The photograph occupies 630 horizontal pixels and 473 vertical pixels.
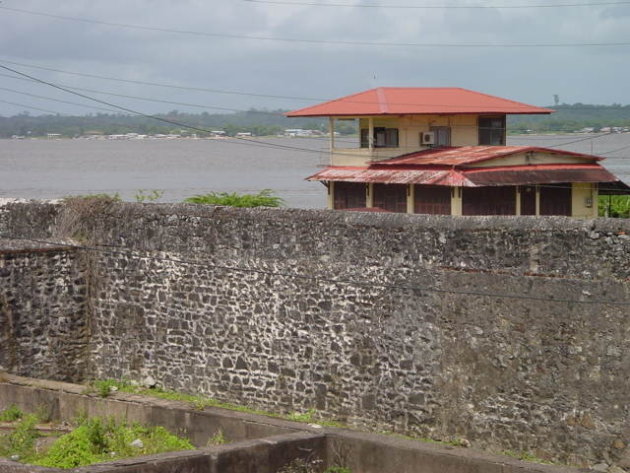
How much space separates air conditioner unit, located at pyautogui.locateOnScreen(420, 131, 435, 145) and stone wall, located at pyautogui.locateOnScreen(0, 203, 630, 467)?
17.4 meters

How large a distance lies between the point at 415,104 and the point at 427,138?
51.6 inches

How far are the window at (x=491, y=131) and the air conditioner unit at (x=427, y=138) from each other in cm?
203

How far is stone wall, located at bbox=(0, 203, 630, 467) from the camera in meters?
11.5

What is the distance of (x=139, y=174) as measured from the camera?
90.3 metres

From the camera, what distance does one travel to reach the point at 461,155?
29047mm

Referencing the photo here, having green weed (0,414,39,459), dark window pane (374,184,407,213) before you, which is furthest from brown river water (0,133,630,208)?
green weed (0,414,39,459)

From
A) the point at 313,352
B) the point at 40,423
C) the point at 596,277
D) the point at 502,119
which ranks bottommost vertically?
the point at 40,423

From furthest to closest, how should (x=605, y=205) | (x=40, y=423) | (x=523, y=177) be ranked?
1. (x=605, y=205)
2. (x=523, y=177)
3. (x=40, y=423)

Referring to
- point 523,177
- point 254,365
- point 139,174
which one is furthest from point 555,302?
point 139,174

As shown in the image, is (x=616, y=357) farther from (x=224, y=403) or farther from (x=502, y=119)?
(x=502, y=119)

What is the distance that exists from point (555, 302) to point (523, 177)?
51.7ft

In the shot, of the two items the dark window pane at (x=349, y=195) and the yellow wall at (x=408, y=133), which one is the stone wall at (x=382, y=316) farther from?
the yellow wall at (x=408, y=133)

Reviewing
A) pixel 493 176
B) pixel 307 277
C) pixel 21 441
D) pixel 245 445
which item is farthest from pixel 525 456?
pixel 493 176

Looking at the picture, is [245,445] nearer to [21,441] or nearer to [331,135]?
[21,441]
